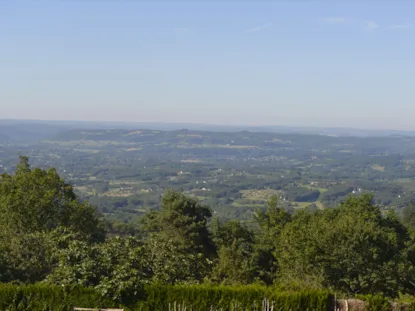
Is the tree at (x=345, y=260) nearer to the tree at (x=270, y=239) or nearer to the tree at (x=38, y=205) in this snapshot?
the tree at (x=270, y=239)

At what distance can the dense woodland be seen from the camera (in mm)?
15669

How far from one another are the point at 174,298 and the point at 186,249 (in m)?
10.1

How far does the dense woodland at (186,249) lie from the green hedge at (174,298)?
399mm

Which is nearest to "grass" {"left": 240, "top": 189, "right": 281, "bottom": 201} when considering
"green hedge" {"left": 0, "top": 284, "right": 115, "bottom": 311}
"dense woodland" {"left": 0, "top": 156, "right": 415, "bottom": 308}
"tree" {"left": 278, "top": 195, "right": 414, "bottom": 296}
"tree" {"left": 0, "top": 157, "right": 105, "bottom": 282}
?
"dense woodland" {"left": 0, "top": 156, "right": 415, "bottom": 308}

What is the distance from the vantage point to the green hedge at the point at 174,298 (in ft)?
46.6

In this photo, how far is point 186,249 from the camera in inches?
979

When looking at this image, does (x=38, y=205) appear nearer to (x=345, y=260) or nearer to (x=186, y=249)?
(x=186, y=249)

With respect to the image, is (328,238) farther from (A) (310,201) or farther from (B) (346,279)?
(A) (310,201)

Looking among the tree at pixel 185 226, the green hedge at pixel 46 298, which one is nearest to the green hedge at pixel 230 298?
the green hedge at pixel 46 298

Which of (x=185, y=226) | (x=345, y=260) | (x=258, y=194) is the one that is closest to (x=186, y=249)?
(x=185, y=226)

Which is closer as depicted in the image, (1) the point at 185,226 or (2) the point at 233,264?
(2) the point at 233,264

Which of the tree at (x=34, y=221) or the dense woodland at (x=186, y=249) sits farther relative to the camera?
the tree at (x=34, y=221)

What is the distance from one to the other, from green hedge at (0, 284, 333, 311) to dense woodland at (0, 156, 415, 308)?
0.40 meters

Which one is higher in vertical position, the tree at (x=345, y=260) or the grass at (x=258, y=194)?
the tree at (x=345, y=260)
